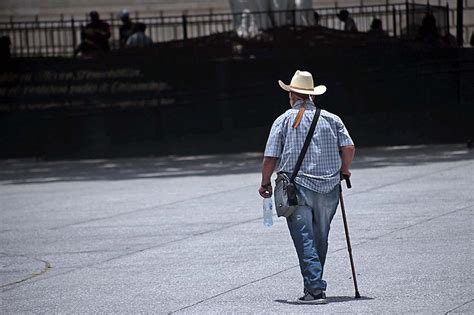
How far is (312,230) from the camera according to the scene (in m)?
9.48

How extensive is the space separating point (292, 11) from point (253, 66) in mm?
1381

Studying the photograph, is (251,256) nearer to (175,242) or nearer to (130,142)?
(175,242)

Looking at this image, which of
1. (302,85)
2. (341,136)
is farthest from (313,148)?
(302,85)

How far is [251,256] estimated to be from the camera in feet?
38.6

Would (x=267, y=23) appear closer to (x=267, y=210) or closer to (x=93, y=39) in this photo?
(x=93, y=39)

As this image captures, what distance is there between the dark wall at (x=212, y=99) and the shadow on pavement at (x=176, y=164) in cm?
36

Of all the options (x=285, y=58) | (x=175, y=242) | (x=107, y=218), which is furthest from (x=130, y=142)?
(x=175, y=242)

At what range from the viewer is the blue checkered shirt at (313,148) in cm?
946

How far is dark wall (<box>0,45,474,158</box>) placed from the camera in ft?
80.8

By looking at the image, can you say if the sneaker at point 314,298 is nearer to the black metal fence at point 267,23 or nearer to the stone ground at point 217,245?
the stone ground at point 217,245

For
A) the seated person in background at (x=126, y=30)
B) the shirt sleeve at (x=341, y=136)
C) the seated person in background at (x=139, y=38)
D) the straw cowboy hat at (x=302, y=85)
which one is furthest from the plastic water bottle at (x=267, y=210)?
the seated person in background at (x=126, y=30)

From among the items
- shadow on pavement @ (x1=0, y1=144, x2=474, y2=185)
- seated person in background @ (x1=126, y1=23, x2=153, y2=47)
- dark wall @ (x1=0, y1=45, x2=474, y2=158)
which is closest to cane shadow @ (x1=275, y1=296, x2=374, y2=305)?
shadow on pavement @ (x1=0, y1=144, x2=474, y2=185)

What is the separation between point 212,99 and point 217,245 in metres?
12.6

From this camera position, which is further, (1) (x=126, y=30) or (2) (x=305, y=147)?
(1) (x=126, y=30)
